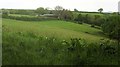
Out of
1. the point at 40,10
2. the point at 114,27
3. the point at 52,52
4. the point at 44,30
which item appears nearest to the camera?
the point at 52,52

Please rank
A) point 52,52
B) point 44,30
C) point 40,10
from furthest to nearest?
point 40,10, point 44,30, point 52,52

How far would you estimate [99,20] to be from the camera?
129 ft

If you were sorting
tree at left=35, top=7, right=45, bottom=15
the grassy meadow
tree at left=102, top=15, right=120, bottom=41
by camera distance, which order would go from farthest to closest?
tree at left=35, top=7, right=45, bottom=15 → tree at left=102, top=15, right=120, bottom=41 → the grassy meadow

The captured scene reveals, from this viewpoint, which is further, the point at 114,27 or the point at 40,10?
the point at 40,10

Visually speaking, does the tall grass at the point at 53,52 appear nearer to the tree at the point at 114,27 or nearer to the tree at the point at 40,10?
the tree at the point at 114,27

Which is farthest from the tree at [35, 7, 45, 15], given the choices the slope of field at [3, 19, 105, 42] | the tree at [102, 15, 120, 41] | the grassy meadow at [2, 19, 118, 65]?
the grassy meadow at [2, 19, 118, 65]

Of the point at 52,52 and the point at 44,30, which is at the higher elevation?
the point at 52,52

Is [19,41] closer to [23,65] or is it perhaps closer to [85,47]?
[23,65]

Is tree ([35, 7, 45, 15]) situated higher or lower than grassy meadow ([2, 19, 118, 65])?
higher

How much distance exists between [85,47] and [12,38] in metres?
2.64

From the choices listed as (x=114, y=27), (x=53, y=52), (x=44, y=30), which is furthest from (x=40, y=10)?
(x=53, y=52)

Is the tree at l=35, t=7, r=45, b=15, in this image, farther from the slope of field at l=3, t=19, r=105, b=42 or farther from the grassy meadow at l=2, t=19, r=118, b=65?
the grassy meadow at l=2, t=19, r=118, b=65

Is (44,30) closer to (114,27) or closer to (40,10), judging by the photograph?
(114,27)

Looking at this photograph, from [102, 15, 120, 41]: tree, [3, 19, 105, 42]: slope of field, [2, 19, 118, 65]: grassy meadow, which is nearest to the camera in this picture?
[2, 19, 118, 65]: grassy meadow
